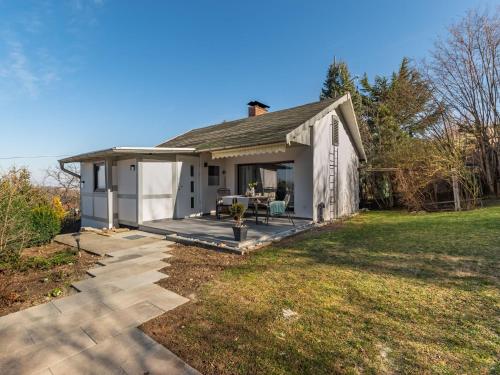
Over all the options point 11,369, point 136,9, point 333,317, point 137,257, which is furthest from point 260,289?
point 136,9

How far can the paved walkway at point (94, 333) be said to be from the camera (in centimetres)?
315

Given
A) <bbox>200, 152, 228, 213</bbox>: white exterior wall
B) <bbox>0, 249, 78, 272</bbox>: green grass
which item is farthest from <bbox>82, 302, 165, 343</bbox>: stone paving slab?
<bbox>200, 152, 228, 213</bbox>: white exterior wall

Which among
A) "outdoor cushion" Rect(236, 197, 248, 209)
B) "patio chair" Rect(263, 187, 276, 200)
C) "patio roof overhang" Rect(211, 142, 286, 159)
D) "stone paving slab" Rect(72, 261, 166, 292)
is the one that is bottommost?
"stone paving slab" Rect(72, 261, 166, 292)

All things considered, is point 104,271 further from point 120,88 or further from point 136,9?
point 120,88

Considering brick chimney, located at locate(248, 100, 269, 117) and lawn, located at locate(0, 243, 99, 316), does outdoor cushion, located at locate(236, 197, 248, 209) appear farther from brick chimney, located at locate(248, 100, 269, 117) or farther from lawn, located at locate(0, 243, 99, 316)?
brick chimney, located at locate(248, 100, 269, 117)

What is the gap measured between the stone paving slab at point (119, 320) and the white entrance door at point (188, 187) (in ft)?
31.5

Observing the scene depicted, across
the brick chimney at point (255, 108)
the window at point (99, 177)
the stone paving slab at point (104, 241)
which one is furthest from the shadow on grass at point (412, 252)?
the brick chimney at point (255, 108)

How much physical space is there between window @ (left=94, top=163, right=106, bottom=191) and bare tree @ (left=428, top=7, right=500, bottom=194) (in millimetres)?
28134

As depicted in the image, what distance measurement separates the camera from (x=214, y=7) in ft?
53.6

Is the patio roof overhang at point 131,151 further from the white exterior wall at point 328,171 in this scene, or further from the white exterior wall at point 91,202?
the white exterior wall at point 328,171

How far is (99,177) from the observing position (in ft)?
49.2

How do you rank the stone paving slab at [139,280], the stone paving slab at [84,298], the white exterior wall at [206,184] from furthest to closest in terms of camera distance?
1. the white exterior wall at [206,184]
2. the stone paving slab at [139,280]
3. the stone paving slab at [84,298]

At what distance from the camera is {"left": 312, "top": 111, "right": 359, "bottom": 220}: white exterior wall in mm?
13376

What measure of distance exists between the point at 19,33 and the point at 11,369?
1689cm
